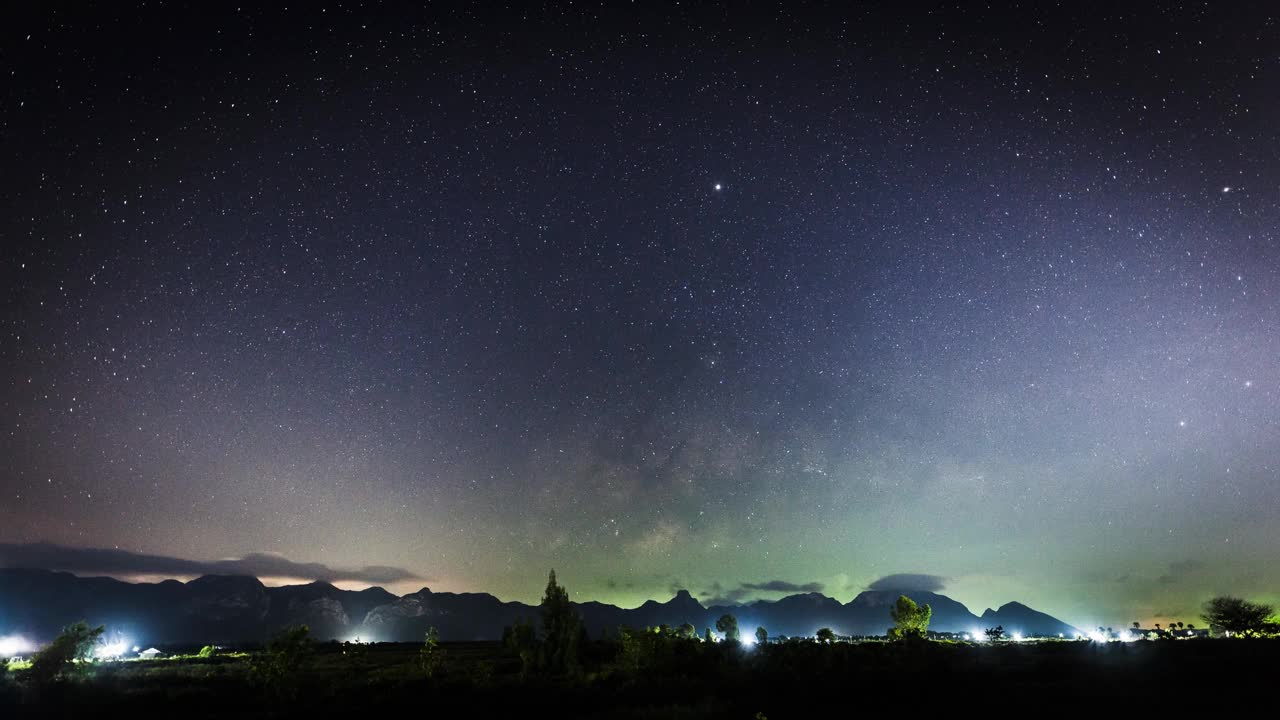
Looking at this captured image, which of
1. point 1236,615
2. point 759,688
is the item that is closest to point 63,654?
point 759,688

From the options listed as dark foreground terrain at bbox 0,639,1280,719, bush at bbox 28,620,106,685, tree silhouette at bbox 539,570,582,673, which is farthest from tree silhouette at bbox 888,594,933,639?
bush at bbox 28,620,106,685

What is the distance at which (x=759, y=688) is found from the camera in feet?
129

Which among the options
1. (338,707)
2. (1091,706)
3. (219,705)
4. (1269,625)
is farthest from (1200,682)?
(1269,625)

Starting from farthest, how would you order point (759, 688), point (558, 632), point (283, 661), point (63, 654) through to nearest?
1. point (558, 632)
2. point (63, 654)
3. point (283, 661)
4. point (759, 688)

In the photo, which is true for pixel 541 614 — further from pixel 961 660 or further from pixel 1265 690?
pixel 1265 690

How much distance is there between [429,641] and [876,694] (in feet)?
157

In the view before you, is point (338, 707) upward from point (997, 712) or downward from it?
downward

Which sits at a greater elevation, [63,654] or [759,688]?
[759,688]

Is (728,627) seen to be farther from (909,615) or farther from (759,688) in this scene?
(759,688)

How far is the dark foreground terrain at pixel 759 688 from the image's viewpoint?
31750 mm

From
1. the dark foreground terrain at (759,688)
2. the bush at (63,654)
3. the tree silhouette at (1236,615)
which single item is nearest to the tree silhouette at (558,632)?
the dark foreground terrain at (759,688)

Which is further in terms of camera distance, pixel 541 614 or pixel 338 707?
pixel 541 614

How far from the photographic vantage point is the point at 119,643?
98500 millimetres

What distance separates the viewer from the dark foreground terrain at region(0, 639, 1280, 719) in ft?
104
